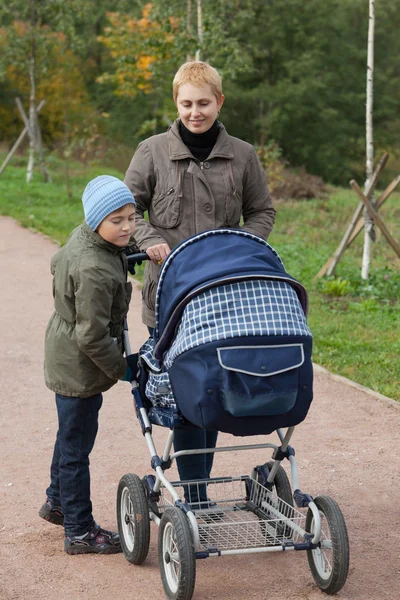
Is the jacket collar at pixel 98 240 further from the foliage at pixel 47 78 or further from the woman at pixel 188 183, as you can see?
the foliage at pixel 47 78

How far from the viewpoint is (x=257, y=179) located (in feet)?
14.7

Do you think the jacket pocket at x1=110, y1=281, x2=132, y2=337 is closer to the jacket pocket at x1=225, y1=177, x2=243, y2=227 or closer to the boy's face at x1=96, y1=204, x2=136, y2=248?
the boy's face at x1=96, y1=204, x2=136, y2=248

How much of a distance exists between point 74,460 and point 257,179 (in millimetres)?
1511

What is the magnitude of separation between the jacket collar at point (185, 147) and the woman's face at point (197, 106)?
91mm

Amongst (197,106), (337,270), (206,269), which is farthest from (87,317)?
(337,270)

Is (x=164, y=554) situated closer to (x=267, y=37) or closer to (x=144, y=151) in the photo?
(x=144, y=151)

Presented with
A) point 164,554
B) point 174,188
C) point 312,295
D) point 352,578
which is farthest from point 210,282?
point 312,295

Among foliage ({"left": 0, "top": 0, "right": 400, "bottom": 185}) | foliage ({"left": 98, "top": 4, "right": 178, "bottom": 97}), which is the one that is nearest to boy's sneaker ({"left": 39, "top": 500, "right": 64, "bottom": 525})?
foliage ({"left": 98, "top": 4, "right": 178, "bottom": 97})

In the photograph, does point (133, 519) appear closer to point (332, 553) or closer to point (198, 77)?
point (332, 553)

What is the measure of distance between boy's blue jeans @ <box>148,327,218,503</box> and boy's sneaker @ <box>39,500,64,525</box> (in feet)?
2.00

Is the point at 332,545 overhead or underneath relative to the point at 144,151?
underneath

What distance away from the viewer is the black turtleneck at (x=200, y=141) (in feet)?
14.1

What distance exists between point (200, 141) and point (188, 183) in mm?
199

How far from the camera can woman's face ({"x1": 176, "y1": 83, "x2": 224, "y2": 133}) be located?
13.5ft
